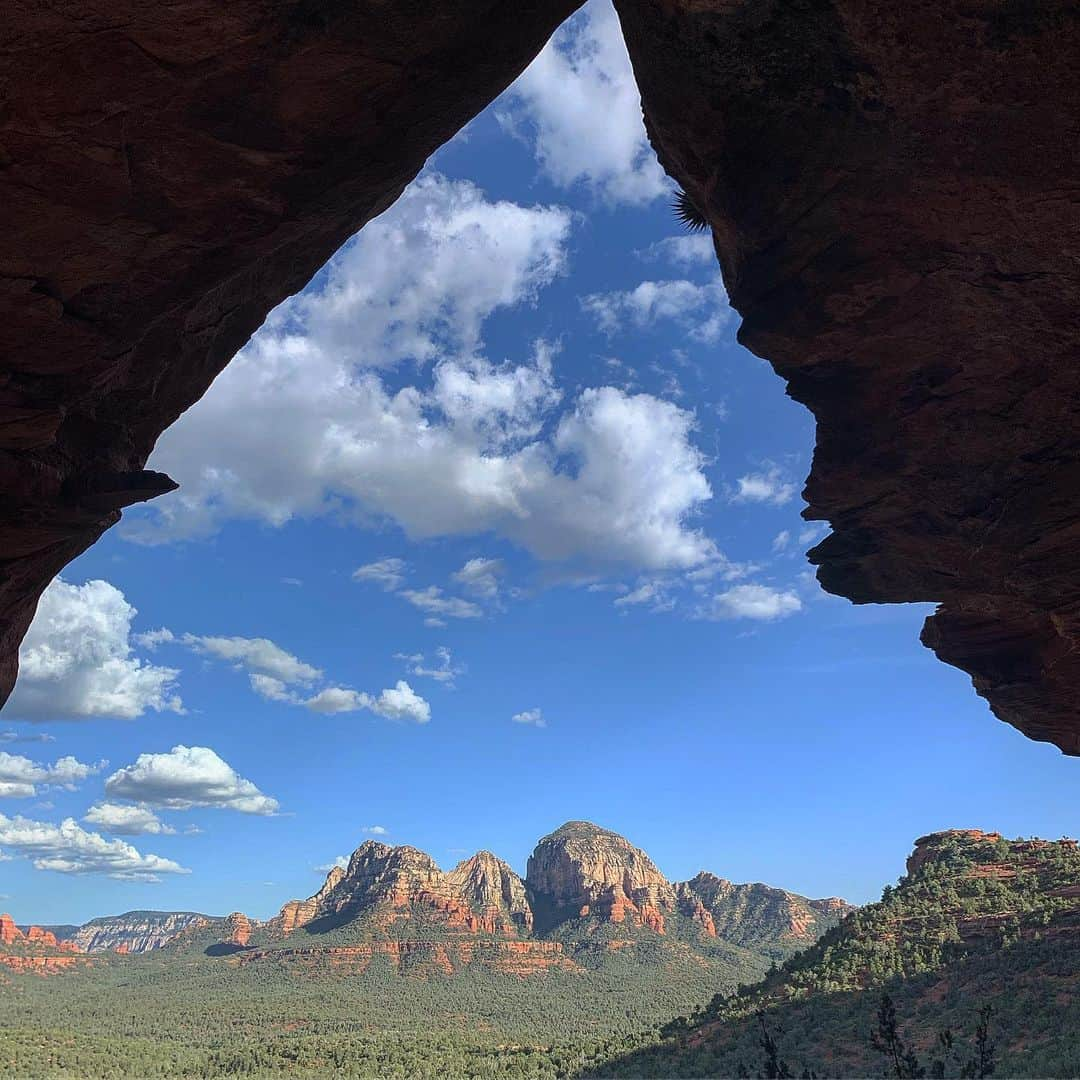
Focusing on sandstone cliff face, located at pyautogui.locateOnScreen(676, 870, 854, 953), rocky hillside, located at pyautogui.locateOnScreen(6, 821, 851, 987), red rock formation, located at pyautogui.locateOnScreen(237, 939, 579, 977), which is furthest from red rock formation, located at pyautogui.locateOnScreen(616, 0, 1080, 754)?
sandstone cliff face, located at pyautogui.locateOnScreen(676, 870, 854, 953)

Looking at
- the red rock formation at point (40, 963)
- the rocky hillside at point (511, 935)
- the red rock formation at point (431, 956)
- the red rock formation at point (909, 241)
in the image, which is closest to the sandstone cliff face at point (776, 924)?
the rocky hillside at point (511, 935)

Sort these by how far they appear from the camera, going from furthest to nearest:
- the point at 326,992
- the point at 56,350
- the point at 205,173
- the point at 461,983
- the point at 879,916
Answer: the point at 461,983 < the point at 326,992 < the point at 879,916 < the point at 56,350 < the point at 205,173

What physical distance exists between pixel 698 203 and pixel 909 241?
3554 millimetres

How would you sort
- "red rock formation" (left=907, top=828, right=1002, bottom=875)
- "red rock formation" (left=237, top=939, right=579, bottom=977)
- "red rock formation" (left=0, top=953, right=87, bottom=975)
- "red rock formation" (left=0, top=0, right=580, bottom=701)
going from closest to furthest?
"red rock formation" (left=0, top=0, right=580, bottom=701)
"red rock formation" (left=907, top=828, right=1002, bottom=875)
"red rock formation" (left=237, top=939, right=579, bottom=977)
"red rock formation" (left=0, top=953, right=87, bottom=975)

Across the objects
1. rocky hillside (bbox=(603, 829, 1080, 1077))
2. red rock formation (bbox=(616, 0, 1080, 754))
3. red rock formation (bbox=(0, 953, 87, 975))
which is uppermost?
red rock formation (bbox=(616, 0, 1080, 754))

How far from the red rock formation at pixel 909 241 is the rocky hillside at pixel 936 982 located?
23871 millimetres

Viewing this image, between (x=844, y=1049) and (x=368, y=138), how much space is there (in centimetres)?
5256

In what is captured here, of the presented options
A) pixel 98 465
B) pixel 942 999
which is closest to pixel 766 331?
pixel 98 465

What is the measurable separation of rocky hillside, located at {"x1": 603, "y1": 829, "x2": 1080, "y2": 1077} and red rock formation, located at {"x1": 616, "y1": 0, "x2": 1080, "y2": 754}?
23871 millimetres

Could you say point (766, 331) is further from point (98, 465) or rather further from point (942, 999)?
point (942, 999)

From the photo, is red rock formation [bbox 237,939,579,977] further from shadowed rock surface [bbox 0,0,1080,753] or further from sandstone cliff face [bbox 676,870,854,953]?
shadowed rock surface [bbox 0,0,1080,753]

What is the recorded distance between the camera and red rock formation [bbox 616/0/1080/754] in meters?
8.99

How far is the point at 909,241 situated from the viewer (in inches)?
436

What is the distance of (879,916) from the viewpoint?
67.3 metres
